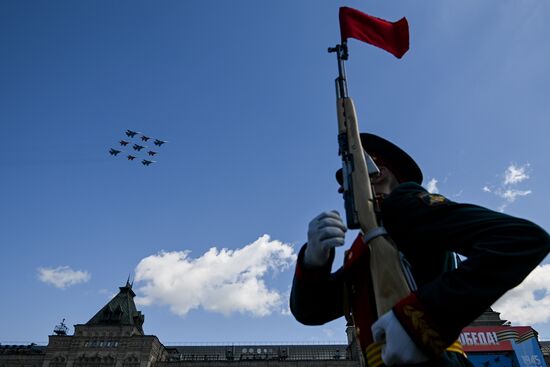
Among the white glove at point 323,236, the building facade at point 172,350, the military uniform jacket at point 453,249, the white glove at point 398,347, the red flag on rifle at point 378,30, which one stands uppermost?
the building facade at point 172,350

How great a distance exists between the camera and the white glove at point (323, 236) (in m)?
2.12

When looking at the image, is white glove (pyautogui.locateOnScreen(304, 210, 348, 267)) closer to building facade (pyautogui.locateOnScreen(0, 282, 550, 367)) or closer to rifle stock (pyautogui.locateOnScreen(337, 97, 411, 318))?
rifle stock (pyautogui.locateOnScreen(337, 97, 411, 318))

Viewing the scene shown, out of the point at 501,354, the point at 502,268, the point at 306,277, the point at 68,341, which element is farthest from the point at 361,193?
the point at 68,341

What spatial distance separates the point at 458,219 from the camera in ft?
5.90

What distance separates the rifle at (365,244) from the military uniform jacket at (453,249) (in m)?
0.12

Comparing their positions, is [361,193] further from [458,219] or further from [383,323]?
[383,323]

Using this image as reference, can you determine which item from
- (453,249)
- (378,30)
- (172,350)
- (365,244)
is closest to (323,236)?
(365,244)

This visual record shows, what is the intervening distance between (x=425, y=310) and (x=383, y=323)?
0.20 metres

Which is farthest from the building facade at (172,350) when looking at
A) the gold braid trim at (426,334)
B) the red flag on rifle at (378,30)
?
the gold braid trim at (426,334)

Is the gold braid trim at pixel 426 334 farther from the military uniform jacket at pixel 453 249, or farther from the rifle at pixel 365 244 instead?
the rifle at pixel 365 244

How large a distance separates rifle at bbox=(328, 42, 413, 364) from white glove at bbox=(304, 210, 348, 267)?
7 centimetres

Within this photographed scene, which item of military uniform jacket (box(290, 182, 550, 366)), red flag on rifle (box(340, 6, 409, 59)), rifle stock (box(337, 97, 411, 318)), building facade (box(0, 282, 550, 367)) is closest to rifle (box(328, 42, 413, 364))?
rifle stock (box(337, 97, 411, 318))

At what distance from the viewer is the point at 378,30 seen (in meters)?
3.13

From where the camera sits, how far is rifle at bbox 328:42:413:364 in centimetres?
182
